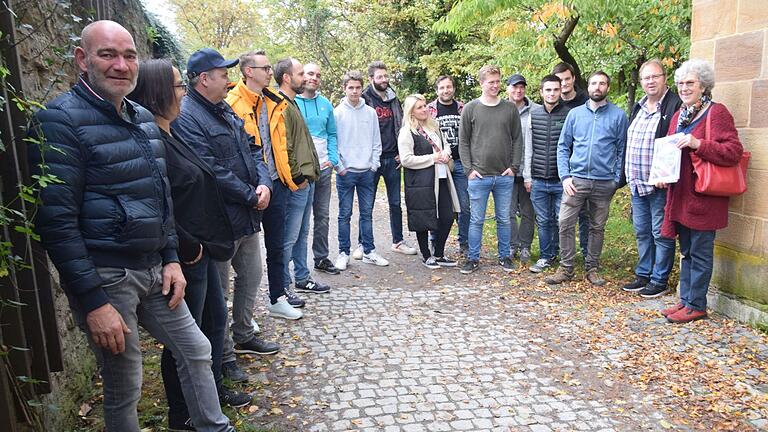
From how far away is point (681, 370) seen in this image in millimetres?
4469

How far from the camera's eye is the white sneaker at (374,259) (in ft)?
24.9

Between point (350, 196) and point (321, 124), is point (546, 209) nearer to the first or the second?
point (350, 196)

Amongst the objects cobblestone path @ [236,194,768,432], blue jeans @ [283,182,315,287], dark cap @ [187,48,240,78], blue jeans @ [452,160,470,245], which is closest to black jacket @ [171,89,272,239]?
dark cap @ [187,48,240,78]

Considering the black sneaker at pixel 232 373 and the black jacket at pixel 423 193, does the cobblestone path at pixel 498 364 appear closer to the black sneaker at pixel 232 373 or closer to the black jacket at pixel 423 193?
the black sneaker at pixel 232 373

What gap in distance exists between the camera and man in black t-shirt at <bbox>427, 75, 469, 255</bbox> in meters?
Answer: 7.67

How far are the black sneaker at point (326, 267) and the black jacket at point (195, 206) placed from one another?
12.1 ft

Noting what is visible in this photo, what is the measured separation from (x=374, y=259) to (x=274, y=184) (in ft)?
8.99

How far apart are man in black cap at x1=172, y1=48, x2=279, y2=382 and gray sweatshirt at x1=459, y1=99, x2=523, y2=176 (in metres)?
3.36

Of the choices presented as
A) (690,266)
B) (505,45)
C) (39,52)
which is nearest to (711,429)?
(690,266)

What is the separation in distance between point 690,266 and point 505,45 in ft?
24.8

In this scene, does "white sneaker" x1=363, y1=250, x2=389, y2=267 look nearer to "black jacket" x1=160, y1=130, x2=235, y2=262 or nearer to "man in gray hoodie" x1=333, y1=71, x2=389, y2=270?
"man in gray hoodie" x1=333, y1=71, x2=389, y2=270

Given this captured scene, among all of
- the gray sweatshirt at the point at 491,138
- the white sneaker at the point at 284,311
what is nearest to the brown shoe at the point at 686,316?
the gray sweatshirt at the point at 491,138

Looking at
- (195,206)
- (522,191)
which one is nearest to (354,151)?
(522,191)

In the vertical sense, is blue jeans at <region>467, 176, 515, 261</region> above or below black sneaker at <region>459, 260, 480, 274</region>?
above
